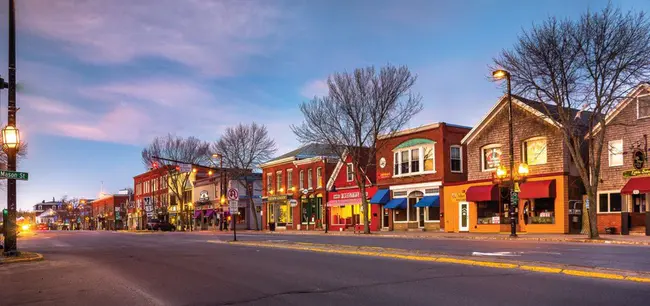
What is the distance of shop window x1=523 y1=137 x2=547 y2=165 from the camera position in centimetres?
3616

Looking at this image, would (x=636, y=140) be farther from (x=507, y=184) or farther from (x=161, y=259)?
(x=161, y=259)

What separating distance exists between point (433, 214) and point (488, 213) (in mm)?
5290

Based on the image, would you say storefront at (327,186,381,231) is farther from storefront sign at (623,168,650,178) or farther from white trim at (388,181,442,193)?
storefront sign at (623,168,650,178)

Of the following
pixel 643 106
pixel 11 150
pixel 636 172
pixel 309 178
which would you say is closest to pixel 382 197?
pixel 309 178

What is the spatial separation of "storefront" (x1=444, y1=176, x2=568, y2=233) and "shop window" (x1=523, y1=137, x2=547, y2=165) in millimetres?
1249

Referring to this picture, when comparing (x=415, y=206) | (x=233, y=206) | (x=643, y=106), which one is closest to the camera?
(x=233, y=206)

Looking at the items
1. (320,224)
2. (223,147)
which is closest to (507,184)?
(320,224)

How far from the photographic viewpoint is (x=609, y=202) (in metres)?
32.8

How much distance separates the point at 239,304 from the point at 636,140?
1180 inches

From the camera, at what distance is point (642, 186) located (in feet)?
99.2

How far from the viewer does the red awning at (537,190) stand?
1369 inches

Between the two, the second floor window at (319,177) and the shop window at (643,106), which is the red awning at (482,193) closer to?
the shop window at (643,106)

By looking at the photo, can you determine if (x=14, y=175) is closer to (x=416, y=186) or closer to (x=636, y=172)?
(x=636, y=172)

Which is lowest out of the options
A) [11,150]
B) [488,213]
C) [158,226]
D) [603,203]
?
[158,226]
